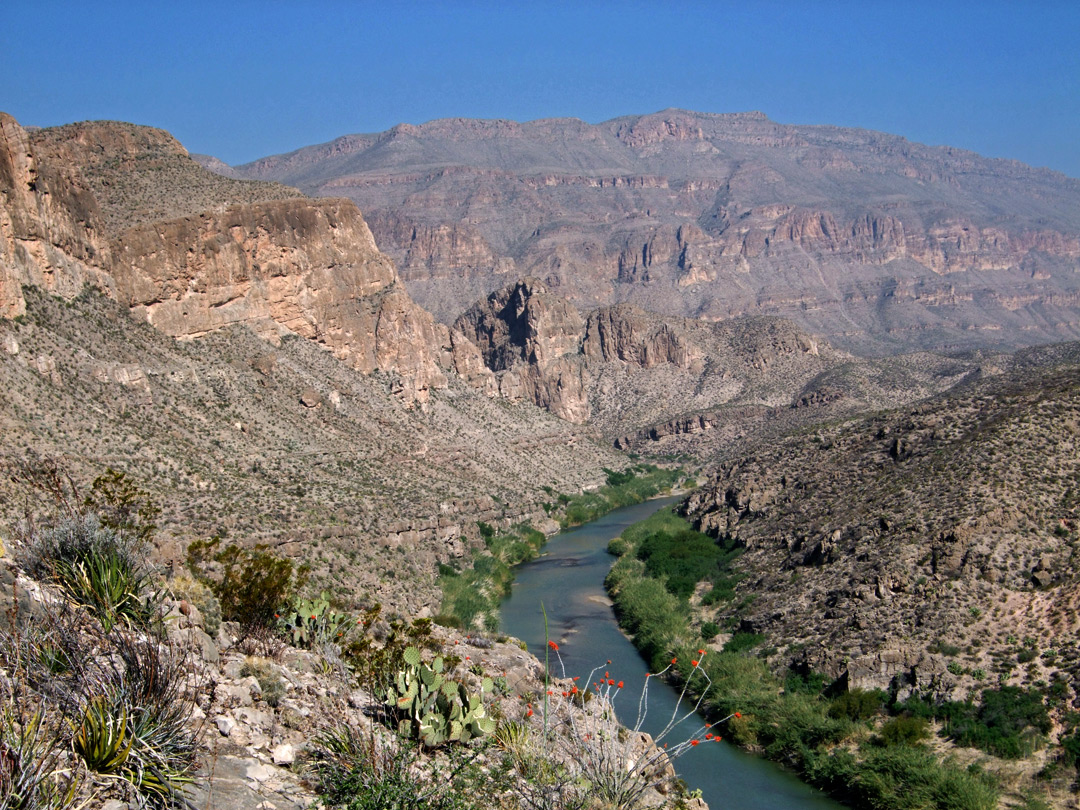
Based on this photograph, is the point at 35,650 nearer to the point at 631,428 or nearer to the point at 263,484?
the point at 263,484

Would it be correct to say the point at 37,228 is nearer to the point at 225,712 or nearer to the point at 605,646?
the point at 605,646

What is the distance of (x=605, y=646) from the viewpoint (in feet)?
178

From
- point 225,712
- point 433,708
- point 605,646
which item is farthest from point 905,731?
point 225,712

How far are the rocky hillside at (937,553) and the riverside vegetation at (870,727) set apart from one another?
3.94 feet

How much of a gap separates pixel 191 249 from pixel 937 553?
180 feet

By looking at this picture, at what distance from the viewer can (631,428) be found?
490 feet

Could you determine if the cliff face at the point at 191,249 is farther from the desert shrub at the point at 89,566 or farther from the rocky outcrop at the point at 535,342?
the rocky outcrop at the point at 535,342

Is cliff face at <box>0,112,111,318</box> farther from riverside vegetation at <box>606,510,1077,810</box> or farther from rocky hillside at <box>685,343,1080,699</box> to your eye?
rocky hillside at <box>685,343,1080,699</box>

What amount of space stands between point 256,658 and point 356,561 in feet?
118

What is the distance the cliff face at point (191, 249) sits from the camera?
5709cm

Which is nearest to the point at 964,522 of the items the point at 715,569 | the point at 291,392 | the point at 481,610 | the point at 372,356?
the point at 715,569

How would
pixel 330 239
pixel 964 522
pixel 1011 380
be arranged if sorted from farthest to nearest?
pixel 330 239 → pixel 1011 380 → pixel 964 522

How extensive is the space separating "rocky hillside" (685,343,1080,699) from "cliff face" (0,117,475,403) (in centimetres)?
4116

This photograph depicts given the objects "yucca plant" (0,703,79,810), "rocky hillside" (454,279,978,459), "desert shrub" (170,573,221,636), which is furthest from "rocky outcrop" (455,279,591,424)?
"yucca plant" (0,703,79,810)
